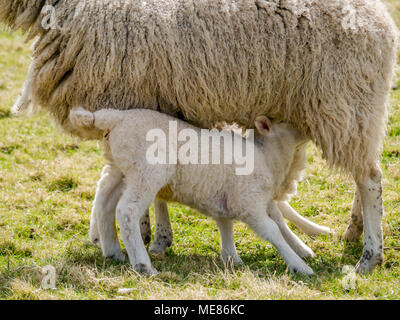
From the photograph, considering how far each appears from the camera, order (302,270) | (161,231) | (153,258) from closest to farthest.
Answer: (302,270) < (153,258) < (161,231)

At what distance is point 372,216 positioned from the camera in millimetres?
5141

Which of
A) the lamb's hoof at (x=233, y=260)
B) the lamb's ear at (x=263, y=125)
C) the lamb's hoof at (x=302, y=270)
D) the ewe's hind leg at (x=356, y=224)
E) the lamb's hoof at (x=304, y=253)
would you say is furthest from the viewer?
the ewe's hind leg at (x=356, y=224)

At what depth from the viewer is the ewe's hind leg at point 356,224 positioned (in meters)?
5.55

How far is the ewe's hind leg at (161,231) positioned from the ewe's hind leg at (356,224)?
1441 mm

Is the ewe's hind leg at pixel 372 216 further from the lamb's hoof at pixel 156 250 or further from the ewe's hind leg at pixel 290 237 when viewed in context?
the lamb's hoof at pixel 156 250

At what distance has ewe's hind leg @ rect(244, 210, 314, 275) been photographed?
467cm

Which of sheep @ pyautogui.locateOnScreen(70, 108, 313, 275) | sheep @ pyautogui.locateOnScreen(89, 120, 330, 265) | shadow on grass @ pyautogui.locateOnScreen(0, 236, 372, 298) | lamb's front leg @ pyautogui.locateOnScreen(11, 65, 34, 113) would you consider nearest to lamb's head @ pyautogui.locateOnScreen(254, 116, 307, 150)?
sheep @ pyautogui.locateOnScreen(70, 108, 313, 275)

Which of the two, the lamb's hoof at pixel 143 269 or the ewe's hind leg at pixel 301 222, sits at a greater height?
the ewe's hind leg at pixel 301 222

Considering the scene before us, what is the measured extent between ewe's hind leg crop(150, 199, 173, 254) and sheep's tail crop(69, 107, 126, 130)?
3.41 ft

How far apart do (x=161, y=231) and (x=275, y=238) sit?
3.71 ft

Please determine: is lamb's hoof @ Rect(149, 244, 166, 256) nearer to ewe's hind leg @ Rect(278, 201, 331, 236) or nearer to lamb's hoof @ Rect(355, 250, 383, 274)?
ewe's hind leg @ Rect(278, 201, 331, 236)

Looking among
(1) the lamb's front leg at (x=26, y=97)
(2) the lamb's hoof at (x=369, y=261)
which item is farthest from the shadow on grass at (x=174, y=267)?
(1) the lamb's front leg at (x=26, y=97)

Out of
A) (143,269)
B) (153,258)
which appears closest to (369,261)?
(153,258)

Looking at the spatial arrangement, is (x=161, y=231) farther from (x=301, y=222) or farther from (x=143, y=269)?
(x=301, y=222)
